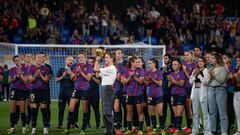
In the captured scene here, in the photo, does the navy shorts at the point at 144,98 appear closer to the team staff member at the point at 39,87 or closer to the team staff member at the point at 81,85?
the team staff member at the point at 81,85

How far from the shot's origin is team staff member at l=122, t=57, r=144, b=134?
15.5 m

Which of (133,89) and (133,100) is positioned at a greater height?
(133,89)

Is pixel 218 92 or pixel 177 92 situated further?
pixel 177 92

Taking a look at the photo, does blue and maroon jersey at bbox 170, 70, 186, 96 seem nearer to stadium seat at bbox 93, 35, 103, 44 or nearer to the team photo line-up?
the team photo line-up

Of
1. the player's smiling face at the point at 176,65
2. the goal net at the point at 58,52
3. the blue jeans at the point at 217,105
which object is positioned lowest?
the blue jeans at the point at 217,105

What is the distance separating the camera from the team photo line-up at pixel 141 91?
14.2m

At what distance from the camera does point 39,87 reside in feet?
51.3

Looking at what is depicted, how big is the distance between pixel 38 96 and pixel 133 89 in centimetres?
243

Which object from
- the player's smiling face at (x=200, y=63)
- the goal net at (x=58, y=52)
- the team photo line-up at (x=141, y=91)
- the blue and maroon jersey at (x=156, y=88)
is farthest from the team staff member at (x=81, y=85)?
the goal net at (x=58, y=52)

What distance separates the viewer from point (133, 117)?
52.3 feet

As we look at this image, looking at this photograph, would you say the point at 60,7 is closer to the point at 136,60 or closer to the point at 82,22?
the point at 82,22

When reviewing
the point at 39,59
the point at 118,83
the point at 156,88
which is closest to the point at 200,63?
the point at 156,88

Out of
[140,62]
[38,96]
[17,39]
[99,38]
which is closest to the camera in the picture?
[140,62]

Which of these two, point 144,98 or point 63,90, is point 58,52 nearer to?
point 63,90
